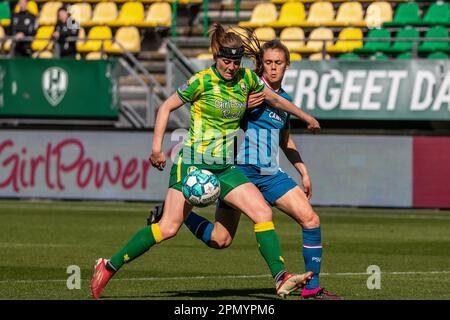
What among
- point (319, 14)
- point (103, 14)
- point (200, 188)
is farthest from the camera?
point (103, 14)

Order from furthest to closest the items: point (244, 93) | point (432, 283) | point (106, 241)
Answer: point (106, 241) < point (432, 283) < point (244, 93)

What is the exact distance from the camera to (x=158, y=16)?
28.5 meters

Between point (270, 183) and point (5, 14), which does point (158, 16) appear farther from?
point (270, 183)

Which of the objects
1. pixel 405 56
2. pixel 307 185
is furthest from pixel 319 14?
pixel 307 185

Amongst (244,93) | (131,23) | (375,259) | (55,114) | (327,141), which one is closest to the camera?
(244,93)

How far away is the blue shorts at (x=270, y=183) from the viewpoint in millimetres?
10359

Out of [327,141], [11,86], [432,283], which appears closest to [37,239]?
[432,283]

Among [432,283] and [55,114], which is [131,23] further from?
[432,283]

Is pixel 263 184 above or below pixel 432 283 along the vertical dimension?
above

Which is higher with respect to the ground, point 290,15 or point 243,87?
point 290,15

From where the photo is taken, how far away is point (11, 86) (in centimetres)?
2598

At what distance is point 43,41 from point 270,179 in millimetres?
18922

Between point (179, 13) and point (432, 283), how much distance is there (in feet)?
60.4

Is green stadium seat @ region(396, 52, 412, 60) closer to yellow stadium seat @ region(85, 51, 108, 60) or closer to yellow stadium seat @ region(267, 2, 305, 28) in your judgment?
yellow stadium seat @ region(267, 2, 305, 28)
